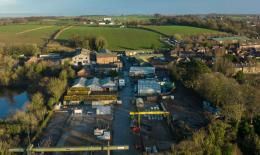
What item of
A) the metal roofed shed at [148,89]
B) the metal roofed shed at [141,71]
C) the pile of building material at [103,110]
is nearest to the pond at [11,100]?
the pile of building material at [103,110]

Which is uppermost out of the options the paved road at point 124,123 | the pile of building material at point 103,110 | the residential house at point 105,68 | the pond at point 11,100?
the residential house at point 105,68

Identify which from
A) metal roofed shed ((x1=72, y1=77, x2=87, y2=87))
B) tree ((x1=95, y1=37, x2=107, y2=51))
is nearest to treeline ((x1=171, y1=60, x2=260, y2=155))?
metal roofed shed ((x1=72, y1=77, x2=87, y2=87))

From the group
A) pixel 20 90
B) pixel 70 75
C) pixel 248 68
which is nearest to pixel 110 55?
pixel 70 75

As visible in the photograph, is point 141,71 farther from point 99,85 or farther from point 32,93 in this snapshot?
point 32,93

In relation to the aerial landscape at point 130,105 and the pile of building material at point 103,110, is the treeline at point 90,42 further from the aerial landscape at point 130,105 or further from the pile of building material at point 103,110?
the pile of building material at point 103,110

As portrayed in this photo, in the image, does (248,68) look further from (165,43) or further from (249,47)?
(165,43)

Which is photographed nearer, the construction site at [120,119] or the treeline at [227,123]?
the treeline at [227,123]
